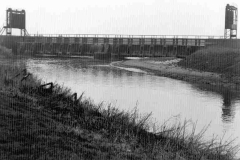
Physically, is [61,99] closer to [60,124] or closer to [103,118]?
[103,118]

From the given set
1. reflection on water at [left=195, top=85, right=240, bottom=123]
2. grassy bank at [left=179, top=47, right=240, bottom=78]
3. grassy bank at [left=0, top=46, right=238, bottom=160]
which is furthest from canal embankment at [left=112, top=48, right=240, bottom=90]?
grassy bank at [left=0, top=46, right=238, bottom=160]

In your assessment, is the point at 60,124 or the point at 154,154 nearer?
the point at 154,154

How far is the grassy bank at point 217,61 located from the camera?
3744 centimetres

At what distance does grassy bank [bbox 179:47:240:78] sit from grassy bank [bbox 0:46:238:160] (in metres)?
25.6

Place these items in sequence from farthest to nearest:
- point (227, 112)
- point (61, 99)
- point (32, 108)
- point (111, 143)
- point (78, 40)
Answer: point (78, 40) < point (227, 112) < point (61, 99) < point (32, 108) < point (111, 143)

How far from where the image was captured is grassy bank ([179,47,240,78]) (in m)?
37.4

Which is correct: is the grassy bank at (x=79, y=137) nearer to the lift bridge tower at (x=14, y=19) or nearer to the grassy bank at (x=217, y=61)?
the grassy bank at (x=217, y=61)

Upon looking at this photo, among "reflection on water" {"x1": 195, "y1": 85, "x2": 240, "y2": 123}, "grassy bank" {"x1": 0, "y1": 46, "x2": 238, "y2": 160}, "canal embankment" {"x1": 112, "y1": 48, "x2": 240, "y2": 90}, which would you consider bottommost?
"reflection on water" {"x1": 195, "y1": 85, "x2": 240, "y2": 123}

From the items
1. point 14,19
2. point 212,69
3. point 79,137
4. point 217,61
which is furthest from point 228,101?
point 14,19

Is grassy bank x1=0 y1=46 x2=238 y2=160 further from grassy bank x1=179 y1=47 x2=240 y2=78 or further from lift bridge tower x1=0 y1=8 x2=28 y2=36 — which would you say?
lift bridge tower x1=0 y1=8 x2=28 y2=36

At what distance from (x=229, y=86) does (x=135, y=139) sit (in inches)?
919

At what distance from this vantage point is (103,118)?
492 inches

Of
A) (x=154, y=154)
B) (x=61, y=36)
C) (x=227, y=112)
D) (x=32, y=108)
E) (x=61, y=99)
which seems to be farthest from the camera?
(x=61, y=36)

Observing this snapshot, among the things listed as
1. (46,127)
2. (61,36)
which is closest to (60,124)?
(46,127)
